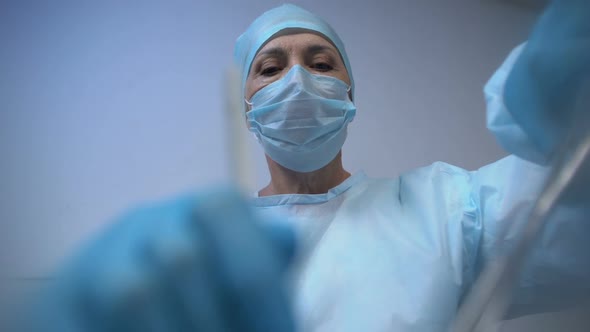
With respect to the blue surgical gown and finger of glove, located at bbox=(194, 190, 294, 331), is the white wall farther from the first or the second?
finger of glove, located at bbox=(194, 190, 294, 331)

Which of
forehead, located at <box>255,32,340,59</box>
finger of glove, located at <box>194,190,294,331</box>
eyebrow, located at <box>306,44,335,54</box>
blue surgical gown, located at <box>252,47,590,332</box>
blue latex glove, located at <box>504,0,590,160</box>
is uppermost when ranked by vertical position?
forehead, located at <box>255,32,340,59</box>

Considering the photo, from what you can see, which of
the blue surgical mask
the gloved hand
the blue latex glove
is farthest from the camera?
the blue surgical mask

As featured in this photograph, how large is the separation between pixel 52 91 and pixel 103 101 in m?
0.11

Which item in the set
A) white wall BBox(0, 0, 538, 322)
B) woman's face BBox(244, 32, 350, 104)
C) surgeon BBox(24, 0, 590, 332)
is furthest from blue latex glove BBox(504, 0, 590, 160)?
woman's face BBox(244, 32, 350, 104)

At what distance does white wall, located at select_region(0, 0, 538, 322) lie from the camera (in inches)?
30.6

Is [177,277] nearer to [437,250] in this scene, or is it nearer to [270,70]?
[437,250]

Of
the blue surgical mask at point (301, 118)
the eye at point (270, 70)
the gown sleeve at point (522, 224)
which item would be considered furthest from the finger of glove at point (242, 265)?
the eye at point (270, 70)

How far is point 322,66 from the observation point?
0.74m

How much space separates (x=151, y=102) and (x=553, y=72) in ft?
2.59

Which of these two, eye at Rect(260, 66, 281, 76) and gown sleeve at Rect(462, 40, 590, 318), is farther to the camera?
eye at Rect(260, 66, 281, 76)

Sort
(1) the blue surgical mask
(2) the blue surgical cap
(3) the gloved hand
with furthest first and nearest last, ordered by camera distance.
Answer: (2) the blue surgical cap → (1) the blue surgical mask → (3) the gloved hand

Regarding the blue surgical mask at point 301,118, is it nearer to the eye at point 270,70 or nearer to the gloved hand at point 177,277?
the eye at point 270,70

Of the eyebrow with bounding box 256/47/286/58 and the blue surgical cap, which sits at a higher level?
the blue surgical cap

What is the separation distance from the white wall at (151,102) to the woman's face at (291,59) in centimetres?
14
